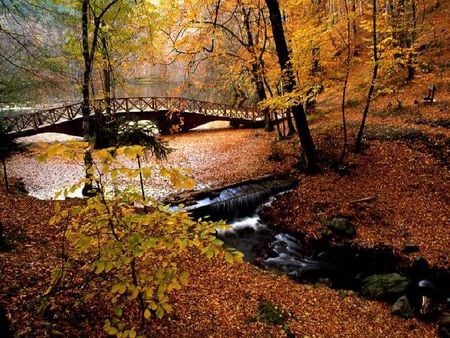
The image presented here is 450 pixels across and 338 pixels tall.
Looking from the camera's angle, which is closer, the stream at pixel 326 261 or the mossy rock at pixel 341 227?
the stream at pixel 326 261

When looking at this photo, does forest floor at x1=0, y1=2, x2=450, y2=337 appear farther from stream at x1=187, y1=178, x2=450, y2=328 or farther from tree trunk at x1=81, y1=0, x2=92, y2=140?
tree trunk at x1=81, y1=0, x2=92, y2=140

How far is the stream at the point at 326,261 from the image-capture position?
6.94m

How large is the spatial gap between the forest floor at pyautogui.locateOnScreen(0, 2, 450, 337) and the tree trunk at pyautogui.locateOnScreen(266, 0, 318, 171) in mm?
747

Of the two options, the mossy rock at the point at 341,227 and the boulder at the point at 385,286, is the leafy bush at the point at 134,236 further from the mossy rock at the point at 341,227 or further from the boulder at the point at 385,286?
the mossy rock at the point at 341,227

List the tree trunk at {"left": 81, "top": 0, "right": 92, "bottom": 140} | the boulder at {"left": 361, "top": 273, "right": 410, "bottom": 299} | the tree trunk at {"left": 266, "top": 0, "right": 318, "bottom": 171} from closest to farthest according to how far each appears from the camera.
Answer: the boulder at {"left": 361, "top": 273, "right": 410, "bottom": 299} → the tree trunk at {"left": 81, "top": 0, "right": 92, "bottom": 140} → the tree trunk at {"left": 266, "top": 0, "right": 318, "bottom": 171}

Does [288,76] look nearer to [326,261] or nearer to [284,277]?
[326,261]

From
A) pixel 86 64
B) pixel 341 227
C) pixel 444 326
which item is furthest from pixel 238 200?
pixel 444 326

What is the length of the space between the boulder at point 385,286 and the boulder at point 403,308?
0.37 meters

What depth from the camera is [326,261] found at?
856cm

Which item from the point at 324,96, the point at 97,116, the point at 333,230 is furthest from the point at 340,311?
the point at 324,96

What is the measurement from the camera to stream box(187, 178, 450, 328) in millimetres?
6941

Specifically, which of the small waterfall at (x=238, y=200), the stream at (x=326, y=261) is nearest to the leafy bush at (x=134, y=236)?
the stream at (x=326, y=261)

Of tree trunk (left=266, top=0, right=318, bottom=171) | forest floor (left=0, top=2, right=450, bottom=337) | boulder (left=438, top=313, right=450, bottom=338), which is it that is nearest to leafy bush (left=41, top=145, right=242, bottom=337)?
forest floor (left=0, top=2, right=450, bottom=337)

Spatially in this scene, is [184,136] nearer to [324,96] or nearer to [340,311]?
[324,96]
